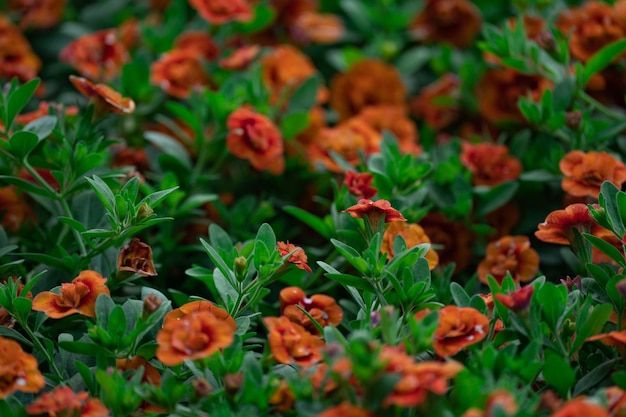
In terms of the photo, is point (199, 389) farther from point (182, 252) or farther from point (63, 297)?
point (182, 252)

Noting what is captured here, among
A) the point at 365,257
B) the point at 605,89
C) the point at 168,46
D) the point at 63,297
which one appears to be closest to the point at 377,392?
the point at 365,257

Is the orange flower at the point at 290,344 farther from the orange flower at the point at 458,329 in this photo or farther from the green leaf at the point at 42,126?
the green leaf at the point at 42,126

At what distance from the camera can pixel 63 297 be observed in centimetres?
142

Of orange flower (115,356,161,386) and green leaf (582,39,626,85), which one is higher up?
green leaf (582,39,626,85)

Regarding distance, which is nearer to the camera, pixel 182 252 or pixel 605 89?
pixel 182 252

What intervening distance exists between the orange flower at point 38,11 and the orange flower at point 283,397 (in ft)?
5.77

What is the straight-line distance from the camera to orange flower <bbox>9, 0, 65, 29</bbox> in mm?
2574

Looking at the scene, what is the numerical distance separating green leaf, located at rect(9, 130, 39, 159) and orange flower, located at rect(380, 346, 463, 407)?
0.88 metres

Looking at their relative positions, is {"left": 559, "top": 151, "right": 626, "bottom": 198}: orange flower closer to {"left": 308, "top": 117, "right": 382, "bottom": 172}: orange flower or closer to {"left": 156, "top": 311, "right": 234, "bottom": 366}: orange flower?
{"left": 308, "top": 117, "right": 382, "bottom": 172}: orange flower

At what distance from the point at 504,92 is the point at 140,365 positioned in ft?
4.34

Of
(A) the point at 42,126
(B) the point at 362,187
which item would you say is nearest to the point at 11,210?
(A) the point at 42,126

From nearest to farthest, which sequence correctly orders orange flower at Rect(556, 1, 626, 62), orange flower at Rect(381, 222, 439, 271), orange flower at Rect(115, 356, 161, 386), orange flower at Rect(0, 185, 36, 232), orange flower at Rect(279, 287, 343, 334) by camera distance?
orange flower at Rect(115, 356, 161, 386)
orange flower at Rect(279, 287, 343, 334)
orange flower at Rect(381, 222, 439, 271)
orange flower at Rect(0, 185, 36, 232)
orange flower at Rect(556, 1, 626, 62)

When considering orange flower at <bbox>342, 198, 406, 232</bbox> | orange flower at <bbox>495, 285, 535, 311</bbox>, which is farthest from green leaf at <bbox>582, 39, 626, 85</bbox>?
orange flower at <bbox>495, 285, 535, 311</bbox>

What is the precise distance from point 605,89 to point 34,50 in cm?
175
